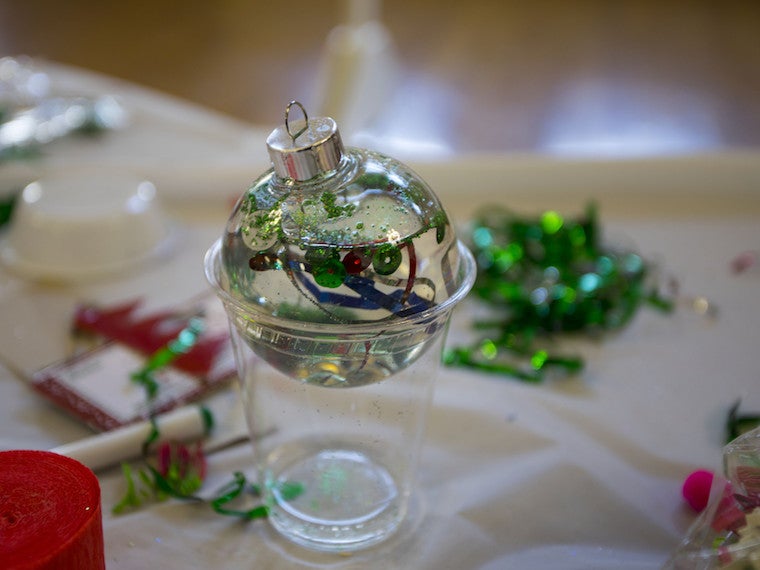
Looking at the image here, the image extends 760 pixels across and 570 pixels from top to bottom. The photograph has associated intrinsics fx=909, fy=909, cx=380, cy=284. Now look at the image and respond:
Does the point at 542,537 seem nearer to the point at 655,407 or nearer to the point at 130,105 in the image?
the point at 655,407

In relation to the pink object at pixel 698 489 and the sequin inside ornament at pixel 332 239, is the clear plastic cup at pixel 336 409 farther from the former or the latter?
the pink object at pixel 698 489

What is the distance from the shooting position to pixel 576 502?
1.98 ft

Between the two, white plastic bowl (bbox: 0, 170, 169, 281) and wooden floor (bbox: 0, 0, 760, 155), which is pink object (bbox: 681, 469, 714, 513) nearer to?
white plastic bowl (bbox: 0, 170, 169, 281)

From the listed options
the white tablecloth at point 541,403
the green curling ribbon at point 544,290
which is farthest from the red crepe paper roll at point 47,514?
the green curling ribbon at point 544,290

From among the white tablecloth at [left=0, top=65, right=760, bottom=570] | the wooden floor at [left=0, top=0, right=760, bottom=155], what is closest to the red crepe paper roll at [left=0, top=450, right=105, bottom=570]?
the white tablecloth at [left=0, top=65, right=760, bottom=570]

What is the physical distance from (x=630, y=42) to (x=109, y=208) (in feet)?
6.96

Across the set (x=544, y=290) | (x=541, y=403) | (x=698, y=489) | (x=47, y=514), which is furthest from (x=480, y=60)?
(x=47, y=514)

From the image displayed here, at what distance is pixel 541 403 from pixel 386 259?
26 centimetres

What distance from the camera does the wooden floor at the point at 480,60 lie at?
2.15m

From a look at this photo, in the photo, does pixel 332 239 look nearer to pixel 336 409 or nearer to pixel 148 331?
pixel 336 409

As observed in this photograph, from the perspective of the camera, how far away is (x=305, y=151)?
0.50 meters

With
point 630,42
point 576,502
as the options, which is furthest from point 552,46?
point 576,502

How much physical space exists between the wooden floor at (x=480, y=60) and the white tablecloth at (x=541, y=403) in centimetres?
78

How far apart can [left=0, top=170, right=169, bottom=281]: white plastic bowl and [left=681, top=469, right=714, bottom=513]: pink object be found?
56 centimetres
